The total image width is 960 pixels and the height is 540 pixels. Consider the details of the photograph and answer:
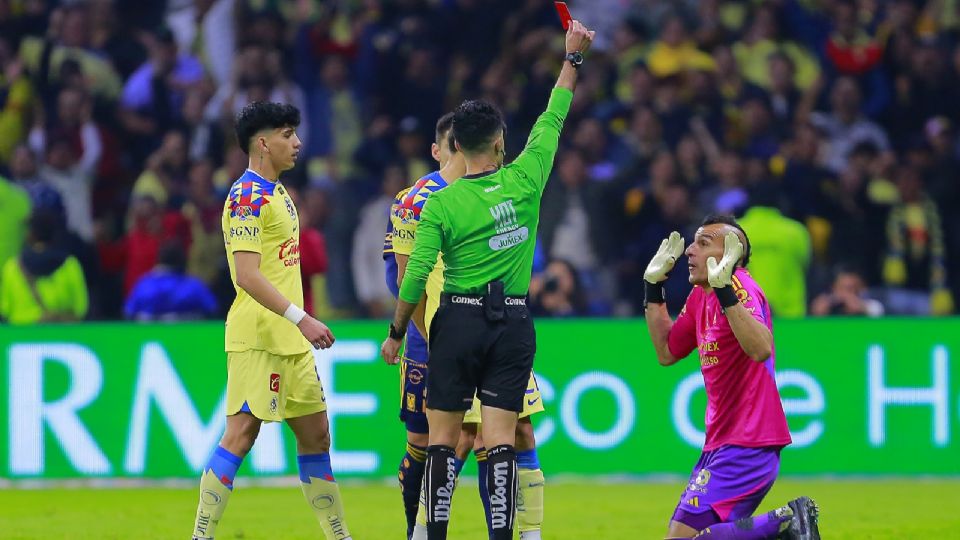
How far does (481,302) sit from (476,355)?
24 centimetres

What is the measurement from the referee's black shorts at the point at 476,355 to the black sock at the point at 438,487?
224mm

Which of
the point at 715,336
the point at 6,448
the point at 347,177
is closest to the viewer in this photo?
the point at 715,336

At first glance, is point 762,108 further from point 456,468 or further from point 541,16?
point 456,468

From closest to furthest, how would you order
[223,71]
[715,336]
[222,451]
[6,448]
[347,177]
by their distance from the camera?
[715,336] → [222,451] → [6,448] → [347,177] → [223,71]

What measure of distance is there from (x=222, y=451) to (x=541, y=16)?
10.9 meters

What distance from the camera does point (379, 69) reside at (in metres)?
17.4

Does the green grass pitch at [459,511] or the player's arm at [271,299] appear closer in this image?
the player's arm at [271,299]

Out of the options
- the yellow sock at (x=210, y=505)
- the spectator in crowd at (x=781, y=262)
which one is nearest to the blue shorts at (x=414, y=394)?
the yellow sock at (x=210, y=505)

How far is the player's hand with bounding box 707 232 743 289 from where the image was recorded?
7.03m

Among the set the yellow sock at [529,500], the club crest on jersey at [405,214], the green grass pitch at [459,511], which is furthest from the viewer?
the green grass pitch at [459,511]

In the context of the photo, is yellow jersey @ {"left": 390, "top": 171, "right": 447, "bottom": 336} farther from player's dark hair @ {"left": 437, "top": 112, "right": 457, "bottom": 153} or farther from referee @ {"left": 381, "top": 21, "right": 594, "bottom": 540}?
referee @ {"left": 381, "top": 21, "right": 594, "bottom": 540}

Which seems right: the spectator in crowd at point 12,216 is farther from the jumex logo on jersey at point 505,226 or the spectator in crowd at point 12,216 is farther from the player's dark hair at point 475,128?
the jumex logo on jersey at point 505,226

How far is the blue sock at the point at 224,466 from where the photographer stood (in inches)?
311

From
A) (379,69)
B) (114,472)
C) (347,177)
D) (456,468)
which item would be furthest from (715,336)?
(379,69)
